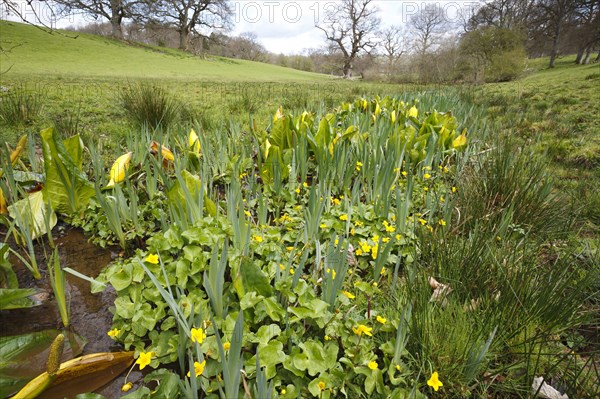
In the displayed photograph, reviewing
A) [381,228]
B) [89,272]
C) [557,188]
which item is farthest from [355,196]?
[557,188]

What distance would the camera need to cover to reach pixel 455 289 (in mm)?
1317

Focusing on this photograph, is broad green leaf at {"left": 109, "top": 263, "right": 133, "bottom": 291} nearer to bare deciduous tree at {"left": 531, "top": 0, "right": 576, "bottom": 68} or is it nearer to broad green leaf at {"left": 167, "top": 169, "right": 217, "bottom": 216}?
broad green leaf at {"left": 167, "top": 169, "right": 217, "bottom": 216}

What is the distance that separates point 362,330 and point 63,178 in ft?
5.53

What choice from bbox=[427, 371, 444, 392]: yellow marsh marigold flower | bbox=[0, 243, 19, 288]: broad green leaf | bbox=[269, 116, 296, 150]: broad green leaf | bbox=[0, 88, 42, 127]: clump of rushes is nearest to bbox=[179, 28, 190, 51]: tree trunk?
bbox=[0, 88, 42, 127]: clump of rushes

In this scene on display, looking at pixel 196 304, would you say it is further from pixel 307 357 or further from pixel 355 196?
pixel 355 196

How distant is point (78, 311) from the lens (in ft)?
4.23

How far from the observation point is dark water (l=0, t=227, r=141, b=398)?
1.16 meters

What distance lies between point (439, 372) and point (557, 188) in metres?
2.46

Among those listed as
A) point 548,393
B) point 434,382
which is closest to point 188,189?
point 434,382

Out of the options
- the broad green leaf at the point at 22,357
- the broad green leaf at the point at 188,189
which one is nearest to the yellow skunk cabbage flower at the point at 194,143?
the broad green leaf at the point at 188,189

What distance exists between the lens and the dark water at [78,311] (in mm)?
1160

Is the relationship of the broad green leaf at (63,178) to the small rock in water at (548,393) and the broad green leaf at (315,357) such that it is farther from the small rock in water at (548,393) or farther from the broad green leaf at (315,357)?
the small rock in water at (548,393)

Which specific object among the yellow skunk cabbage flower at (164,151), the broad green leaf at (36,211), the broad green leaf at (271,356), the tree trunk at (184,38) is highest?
the tree trunk at (184,38)

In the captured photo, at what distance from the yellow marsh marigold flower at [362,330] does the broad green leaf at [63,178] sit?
1617mm
